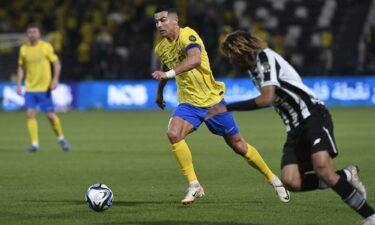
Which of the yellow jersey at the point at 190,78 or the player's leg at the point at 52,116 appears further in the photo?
the player's leg at the point at 52,116

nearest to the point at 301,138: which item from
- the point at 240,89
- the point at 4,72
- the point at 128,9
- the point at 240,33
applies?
the point at 240,33

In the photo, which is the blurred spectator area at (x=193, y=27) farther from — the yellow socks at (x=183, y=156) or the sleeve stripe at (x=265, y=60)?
the sleeve stripe at (x=265, y=60)

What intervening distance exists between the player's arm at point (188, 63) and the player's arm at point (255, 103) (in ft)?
5.99

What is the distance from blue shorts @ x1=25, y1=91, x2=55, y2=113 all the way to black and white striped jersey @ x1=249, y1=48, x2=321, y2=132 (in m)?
10.1

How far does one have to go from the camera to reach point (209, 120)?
34.4ft

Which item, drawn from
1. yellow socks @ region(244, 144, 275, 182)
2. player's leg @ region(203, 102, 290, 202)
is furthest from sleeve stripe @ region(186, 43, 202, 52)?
yellow socks @ region(244, 144, 275, 182)

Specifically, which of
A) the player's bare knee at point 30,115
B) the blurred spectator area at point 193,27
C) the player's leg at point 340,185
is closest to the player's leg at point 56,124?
the player's bare knee at point 30,115

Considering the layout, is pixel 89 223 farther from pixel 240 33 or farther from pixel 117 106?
pixel 117 106

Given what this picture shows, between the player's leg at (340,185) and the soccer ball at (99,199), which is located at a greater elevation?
the player's leg at (340,185)

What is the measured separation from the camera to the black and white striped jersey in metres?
7.91

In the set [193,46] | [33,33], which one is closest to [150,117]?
[33,33]

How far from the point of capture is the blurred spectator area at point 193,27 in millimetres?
31812

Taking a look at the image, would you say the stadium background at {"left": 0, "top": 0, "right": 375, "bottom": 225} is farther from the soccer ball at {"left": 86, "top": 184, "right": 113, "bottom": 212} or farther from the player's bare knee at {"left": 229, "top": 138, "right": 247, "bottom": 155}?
the player's bare knee at {"left": 229, "top": 138, "right": 247, "bottom": 155}

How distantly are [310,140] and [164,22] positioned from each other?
9.62 feet
